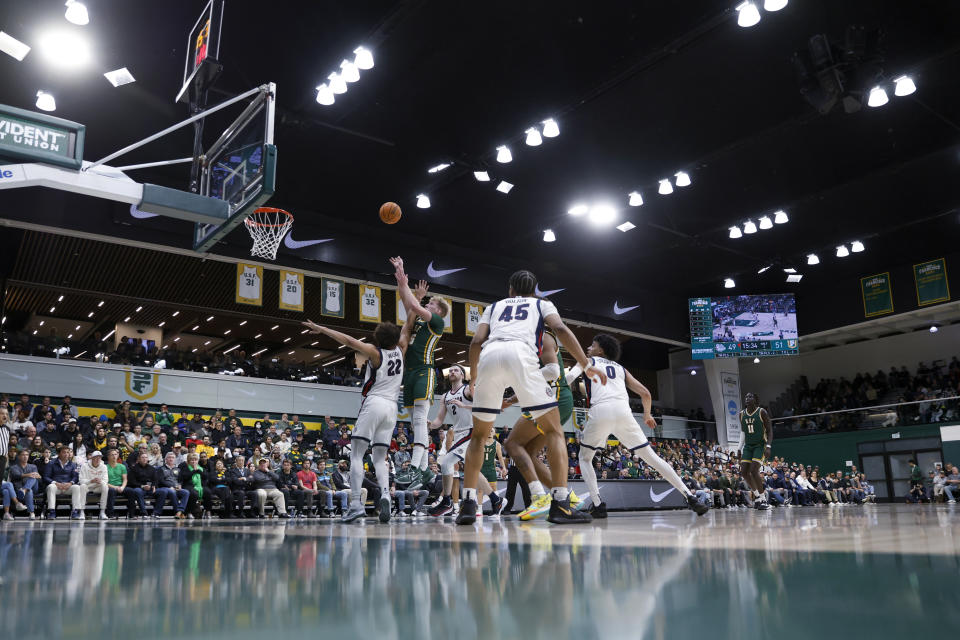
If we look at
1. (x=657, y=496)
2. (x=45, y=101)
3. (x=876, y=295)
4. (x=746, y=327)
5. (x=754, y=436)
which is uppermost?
(x=45, y=101)

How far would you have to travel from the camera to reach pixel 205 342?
88.6ft

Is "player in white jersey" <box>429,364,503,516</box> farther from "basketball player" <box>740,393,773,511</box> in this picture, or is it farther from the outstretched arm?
"basketball player" <box>740,393,773,511</box>

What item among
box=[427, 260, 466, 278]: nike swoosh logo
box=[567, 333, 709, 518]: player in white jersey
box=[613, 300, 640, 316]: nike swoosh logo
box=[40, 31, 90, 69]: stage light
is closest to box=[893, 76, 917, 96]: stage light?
box=[567, 333, 709, 518]: player in white jersey

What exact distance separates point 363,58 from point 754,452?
366 inches

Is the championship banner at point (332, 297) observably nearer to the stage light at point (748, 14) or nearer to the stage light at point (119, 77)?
the stage light at point (119, 77)

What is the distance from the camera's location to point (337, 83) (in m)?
11.2

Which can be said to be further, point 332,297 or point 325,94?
point 332,297

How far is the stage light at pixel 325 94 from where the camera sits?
11374mm

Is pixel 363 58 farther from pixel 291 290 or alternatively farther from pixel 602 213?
pixel 602 213

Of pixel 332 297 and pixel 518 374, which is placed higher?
pixel 332 297

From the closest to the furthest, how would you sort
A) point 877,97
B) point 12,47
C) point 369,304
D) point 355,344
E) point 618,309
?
point 355,344, point 12,47, point 877,97, point 369,304, point 618,309

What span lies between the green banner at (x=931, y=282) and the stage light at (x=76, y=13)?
2237 centimetres

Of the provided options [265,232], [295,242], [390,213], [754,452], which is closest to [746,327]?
[754,452]

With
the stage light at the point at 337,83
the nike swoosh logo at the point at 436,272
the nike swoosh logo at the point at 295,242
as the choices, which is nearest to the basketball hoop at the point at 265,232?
the nike swoosh logo at the point at 295,242
